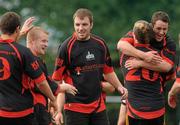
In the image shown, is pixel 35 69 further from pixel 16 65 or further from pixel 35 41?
pixel 35 41

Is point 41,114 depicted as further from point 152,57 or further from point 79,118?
point 152,57

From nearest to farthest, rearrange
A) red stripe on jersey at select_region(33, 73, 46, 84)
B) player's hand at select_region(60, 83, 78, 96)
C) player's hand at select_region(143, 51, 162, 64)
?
red stripe on jersey at select_region(33, 73, 46, 84) → player's hand at select_region(60, 83, 78, 96) → player's hand at select_region(143, 51, 162, 64)

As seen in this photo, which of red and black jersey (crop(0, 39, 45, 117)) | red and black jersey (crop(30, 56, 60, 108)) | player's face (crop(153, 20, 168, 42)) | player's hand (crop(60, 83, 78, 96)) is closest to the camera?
red and black jersey (crop(0, 39, 45, 117))

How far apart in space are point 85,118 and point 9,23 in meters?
2.06

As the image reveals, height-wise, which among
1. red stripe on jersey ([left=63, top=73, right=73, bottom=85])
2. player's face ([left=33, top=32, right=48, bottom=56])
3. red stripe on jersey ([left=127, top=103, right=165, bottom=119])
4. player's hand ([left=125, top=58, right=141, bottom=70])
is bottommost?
red stripe on jersey ([left=127, top=103, right=165, bottom=119])

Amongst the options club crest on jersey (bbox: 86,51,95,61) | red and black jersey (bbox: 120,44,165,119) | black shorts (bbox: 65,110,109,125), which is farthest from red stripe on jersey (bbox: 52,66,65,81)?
red and black jersey (bbox: 120,44,165,119)

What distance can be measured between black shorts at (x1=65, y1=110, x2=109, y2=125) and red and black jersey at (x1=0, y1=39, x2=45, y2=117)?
127 cm

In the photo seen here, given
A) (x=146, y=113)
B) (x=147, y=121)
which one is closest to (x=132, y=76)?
(x=146, y=113)

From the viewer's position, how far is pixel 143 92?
1159cm

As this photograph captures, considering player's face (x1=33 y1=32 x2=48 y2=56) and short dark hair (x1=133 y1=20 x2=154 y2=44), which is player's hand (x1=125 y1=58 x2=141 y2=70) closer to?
short dark hair (x1=133 y1=20 x2=154 y2=44)

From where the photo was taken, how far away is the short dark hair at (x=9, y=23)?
10.5 meters

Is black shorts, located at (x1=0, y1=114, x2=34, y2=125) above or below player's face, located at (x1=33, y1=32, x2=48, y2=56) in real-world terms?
below

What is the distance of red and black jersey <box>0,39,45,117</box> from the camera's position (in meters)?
10.5

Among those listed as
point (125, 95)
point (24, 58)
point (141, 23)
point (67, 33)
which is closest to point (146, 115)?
point (125, 95)
